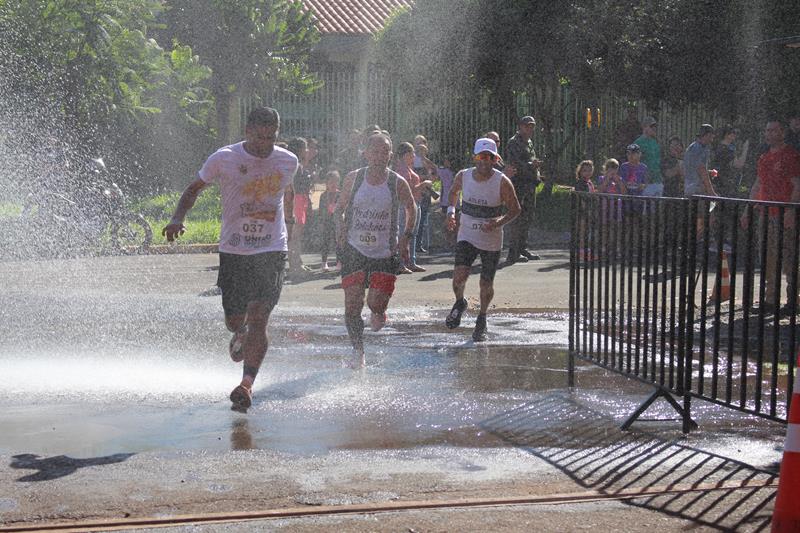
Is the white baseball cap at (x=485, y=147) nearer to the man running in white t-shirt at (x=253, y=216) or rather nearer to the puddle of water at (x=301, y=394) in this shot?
the puddle of water at (x=301, y=394)

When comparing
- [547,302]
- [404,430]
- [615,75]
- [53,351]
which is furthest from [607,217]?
[615,75]

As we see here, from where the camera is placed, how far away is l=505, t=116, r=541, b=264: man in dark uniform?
1653 cm

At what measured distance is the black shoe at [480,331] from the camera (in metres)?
10.3

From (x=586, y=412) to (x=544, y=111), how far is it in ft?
74.8

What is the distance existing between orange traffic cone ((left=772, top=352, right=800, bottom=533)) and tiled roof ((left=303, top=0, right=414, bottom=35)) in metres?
41.9

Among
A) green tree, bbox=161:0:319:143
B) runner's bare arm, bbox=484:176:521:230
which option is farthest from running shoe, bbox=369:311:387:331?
green tree, bbox=161:0:319:143

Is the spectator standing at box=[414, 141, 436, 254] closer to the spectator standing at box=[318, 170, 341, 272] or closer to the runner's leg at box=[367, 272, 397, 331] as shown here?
the spectator standing at box=[318, 170, 341, 272]

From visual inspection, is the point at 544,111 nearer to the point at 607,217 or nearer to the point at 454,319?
the point at 454,319

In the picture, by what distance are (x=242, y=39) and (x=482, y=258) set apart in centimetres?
2649

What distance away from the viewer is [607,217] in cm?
770

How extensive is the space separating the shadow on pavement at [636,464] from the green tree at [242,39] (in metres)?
28.0

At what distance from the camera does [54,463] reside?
19.7 feet

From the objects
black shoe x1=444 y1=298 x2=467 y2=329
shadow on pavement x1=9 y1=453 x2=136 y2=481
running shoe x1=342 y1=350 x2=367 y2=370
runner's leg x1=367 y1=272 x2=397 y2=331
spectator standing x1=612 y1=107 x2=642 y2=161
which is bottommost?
shadow on pavement x1=9 y1=453 x2=136 y2=481

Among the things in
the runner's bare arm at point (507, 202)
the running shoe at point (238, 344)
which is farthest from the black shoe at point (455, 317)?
the running shoe at point (238, 344)
